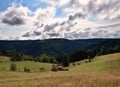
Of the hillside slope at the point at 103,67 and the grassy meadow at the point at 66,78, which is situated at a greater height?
the grassy meadow at the point at 66,78

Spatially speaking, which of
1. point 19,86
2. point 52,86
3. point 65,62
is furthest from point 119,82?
point 65,62

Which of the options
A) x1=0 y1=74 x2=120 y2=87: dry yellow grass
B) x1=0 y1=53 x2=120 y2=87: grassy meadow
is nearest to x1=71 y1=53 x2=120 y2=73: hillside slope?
x1=0 y1=53 x2=120 y2=87: grassy meadow

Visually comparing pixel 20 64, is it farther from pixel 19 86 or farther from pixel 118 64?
pixel 19 86

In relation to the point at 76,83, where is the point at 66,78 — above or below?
below

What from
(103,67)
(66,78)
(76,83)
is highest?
(76,83)

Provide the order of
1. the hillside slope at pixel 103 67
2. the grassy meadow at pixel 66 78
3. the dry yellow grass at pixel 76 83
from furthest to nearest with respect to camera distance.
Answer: the hillside slope at pixel 103 67
the grassy meadow at pixel 66 78
the dry yellow grass at pixel 76 83

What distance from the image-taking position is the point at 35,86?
30000mm

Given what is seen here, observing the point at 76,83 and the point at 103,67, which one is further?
the point at 103,67

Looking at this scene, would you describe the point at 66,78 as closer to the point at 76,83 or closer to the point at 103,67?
the point at 76,83

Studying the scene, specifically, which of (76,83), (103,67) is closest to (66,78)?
(76,83)

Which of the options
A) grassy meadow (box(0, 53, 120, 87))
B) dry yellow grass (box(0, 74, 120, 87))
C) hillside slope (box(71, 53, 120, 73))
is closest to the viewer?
dry yellow grass (box(0, 74, 120, 87))

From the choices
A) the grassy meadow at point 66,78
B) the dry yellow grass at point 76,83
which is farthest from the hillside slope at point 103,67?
the dry yellow grass at point 76,83

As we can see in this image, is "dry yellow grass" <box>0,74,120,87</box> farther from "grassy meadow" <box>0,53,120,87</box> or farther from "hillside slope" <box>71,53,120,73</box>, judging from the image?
"hillside slope" <box>71,53,120,73</box>

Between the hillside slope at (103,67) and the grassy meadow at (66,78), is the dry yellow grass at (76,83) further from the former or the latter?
the hillside slope at (103,67)
